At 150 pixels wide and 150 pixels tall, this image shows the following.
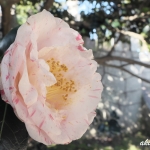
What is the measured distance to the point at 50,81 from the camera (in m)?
0.30

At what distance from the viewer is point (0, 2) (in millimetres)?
791

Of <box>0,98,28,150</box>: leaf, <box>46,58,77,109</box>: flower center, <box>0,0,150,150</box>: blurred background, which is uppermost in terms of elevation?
<box>46,58,77,109</box>: flower center

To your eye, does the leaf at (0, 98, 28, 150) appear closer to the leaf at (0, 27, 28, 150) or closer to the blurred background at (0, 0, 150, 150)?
the leaf at (0, 27, 28, 150)

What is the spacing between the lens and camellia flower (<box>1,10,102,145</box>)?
0.29m

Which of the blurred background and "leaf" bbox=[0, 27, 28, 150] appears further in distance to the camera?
the blurred background

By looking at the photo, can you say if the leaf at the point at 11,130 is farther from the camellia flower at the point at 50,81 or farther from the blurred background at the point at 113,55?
the blurred background at the point at 113,55

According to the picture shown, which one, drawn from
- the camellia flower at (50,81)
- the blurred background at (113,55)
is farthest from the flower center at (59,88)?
the blurred background at (113,55)

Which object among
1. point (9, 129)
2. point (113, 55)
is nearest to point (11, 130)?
point (9, 129)

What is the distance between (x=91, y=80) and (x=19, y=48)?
109 millimetres

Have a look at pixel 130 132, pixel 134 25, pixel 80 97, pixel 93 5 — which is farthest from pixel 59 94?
pixel 130 132

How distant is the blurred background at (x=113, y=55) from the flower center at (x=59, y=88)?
0.53 metres

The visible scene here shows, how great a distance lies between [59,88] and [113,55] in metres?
2.58

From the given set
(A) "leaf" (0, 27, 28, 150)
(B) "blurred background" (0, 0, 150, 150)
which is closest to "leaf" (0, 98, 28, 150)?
(A) "leaf" (0, 27, 28, 150)

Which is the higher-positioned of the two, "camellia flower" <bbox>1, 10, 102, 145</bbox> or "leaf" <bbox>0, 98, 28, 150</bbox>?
"camellia flower" <bbox>1, 10, 102, 145</bbox>
